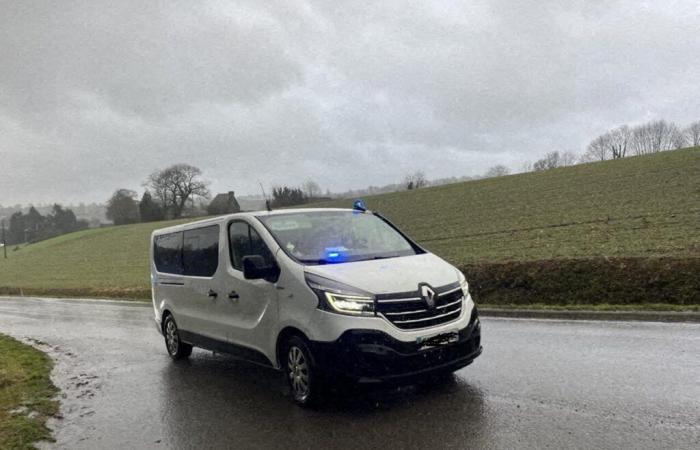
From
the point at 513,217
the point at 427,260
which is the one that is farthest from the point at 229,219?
the point at 513,217

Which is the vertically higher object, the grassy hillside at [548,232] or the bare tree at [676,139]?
the bare tree at [676,139]

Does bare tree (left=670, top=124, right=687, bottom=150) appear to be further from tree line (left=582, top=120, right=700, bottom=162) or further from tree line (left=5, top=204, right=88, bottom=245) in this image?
tree line (left=5, top=204, right=88, bottom=245)

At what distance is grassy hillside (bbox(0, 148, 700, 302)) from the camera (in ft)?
40.5

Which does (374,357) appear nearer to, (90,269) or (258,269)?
(258,269)

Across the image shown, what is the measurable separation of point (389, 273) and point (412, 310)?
0.45 m

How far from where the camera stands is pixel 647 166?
36406mm

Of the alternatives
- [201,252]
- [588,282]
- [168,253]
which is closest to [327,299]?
[201,252]

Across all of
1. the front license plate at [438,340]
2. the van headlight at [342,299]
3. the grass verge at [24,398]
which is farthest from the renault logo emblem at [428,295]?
the grass verge at [24,398]

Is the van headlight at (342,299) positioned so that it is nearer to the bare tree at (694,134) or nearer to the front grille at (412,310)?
the front grille at (412,310)

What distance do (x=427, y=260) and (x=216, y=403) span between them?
2.84 m

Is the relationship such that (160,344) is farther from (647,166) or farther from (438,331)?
(647,166)

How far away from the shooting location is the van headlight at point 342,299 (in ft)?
16.6

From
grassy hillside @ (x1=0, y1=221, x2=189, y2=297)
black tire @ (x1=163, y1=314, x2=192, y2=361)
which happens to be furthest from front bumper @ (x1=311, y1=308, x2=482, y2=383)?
grassy hillside @ (x1=0, y1=221, x2=189, y2=297)

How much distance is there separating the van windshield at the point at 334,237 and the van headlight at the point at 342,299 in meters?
0.50
